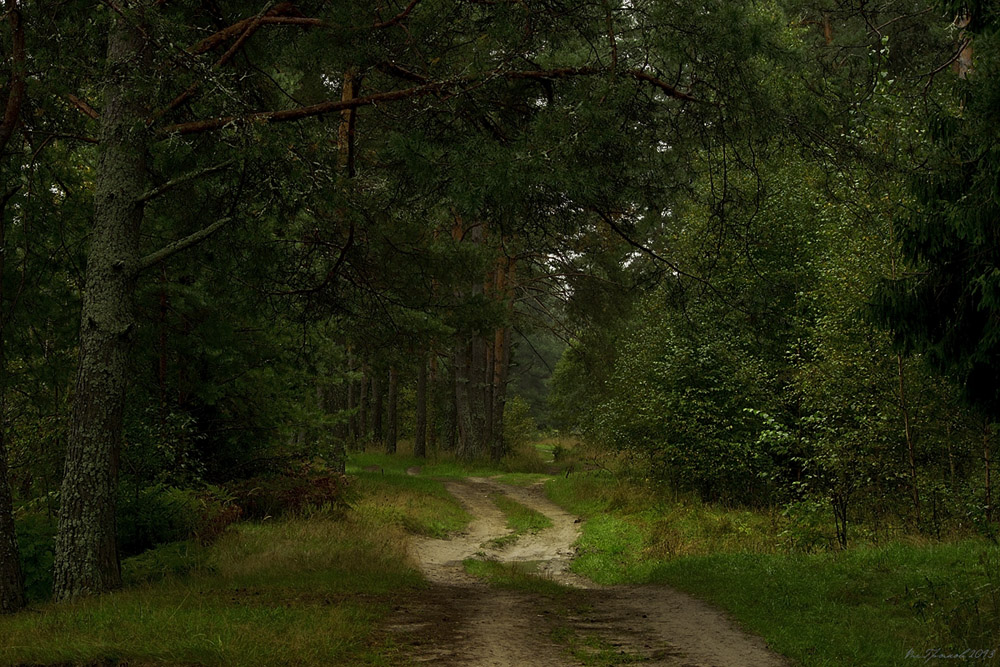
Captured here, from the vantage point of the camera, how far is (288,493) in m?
13.6

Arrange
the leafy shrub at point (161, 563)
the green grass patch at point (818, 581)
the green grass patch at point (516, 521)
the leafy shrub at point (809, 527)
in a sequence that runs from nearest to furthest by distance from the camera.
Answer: the green grass patch at point (818, 581), the leafy shrub at point (161, 563), the leafy shrub at point (809, 527), the green grass patch at point (516, 521)

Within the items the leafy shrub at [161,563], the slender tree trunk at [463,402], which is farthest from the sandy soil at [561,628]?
the slender tree trunk at [463,402]

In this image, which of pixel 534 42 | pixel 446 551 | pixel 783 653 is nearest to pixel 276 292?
pixel 534 42

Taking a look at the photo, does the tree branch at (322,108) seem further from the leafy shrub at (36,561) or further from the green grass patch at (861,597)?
the green grass patch at (861,597)

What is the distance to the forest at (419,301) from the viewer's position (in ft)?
22.1

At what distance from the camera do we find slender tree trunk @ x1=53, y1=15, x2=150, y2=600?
798cm

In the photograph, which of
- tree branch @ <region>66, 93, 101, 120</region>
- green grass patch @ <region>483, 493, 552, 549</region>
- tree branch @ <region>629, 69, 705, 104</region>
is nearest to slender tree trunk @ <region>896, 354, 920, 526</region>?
tree branch @ <region>629, 69, 705, 104</region>

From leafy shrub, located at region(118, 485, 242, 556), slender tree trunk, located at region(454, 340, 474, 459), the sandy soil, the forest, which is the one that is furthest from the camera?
slender tree trunk, located at region(454, 340, 474, 459)

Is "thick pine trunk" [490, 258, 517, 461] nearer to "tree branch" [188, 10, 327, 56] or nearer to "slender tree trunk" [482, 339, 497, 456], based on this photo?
"slender tree trunk" [482, 339, 497, 456]

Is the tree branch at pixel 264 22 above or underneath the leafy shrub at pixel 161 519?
above

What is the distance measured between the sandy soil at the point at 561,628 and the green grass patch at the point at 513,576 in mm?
295

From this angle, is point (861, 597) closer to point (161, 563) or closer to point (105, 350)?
point (161, 563)

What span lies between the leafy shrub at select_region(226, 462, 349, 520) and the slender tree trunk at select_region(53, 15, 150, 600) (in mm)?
4481

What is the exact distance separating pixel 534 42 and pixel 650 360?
37.0 feet
